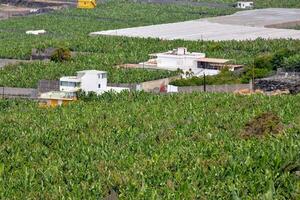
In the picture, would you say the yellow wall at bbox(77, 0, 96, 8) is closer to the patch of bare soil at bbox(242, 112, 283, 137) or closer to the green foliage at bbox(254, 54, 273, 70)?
the green foliage at bbox(254, 54, 273, 70)

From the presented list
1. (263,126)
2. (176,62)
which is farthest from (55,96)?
(263,126)

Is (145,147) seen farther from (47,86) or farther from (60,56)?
(60,56)

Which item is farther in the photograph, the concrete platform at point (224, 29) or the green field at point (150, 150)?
the concrete platform at point (224, 29)

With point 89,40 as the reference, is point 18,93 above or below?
below

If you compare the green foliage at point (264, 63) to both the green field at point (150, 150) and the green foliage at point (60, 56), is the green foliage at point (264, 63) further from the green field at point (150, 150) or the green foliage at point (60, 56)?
the green foliage at point (60, 56)

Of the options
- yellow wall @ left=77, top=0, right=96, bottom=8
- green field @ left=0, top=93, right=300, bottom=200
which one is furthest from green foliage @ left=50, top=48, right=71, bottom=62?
yellow wall @ left=77, top=0, right=96, bottom=8

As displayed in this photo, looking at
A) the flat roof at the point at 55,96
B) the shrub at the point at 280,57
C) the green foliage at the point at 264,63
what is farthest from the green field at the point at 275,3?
the flat roof at the point at 55,96
